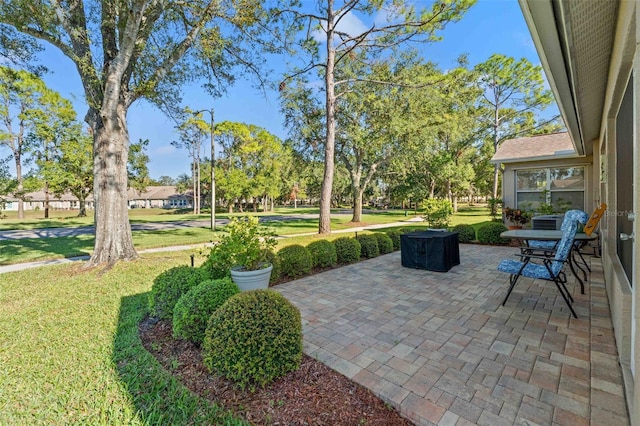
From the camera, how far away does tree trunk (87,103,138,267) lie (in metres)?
6.24

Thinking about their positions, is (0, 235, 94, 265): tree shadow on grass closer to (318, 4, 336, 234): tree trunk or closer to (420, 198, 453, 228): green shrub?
(318, 4, 336, 234): tree trunk

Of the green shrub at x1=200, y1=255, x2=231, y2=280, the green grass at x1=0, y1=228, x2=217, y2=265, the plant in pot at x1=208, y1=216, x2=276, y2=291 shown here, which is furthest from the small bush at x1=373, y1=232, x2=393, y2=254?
the green grass at x1=0, y1=228, x2=217, y2=265

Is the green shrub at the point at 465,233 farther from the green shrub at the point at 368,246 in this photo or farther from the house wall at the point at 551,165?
the green shrub at the point at 368,246

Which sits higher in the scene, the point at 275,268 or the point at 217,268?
the point at 217,268

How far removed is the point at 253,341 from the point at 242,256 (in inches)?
72.8

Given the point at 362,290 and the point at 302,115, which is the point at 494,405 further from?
the point at 302,115

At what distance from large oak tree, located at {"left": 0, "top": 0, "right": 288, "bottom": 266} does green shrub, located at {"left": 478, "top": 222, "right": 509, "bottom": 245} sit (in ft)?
28.7

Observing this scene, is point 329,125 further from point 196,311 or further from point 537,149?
point 196,311

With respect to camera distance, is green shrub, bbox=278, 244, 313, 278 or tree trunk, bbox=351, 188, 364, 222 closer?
green shrub, bbox=278, 244, 313, 278

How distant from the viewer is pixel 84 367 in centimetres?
253

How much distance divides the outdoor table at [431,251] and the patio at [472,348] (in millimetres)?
699

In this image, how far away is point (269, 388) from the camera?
2.16 meters

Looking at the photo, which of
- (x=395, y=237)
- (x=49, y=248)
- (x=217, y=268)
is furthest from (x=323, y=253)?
(x=49, y=248)

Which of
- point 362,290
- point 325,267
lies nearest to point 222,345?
point 362,290
